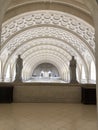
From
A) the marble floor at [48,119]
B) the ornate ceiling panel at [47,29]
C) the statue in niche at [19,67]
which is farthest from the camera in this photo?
the ornate ceiling panel at [47,29]

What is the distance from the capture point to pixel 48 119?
6266 mm

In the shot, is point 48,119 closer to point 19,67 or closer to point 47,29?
point 19,67

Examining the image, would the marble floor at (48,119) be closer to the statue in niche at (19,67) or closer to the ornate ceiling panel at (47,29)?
the statue in niche at (19,67)

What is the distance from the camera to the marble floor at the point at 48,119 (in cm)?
535

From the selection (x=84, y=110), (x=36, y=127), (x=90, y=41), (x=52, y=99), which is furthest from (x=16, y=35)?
(x=36, y=127)

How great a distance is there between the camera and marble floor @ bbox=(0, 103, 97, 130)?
5352 mm

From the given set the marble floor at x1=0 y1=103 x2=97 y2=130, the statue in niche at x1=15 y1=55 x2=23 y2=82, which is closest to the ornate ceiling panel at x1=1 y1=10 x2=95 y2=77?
the statue in niche at x1=15 y1=55 x2=23 y2=82

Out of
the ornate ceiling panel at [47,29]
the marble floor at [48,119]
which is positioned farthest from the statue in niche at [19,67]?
the marble floor at [48,119]

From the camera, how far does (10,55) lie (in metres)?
22.0

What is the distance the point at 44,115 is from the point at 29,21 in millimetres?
11188

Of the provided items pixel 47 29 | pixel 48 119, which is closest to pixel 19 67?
pixel 48 119

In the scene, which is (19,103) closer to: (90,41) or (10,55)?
(90,41)

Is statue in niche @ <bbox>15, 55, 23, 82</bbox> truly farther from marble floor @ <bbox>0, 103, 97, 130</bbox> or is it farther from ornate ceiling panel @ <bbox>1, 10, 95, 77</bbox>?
marble floor @ <bbox>0, 103, 97, 130</bbox>

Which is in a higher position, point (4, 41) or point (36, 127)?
point (4, 41)
